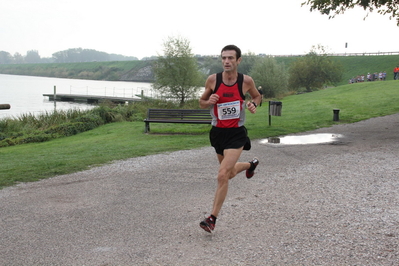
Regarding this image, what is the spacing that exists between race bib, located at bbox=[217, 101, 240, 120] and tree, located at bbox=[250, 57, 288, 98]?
46858mm

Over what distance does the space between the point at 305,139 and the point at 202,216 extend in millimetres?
7998

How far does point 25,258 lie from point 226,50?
10.2 feet

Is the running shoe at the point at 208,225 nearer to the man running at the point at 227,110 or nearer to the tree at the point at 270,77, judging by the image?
the man running at the point at 227,110

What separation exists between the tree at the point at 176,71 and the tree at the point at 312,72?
84.8 ft

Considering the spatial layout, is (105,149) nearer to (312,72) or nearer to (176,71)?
(176,71)

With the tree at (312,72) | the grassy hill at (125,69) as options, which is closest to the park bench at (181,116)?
the tree at (312,72)

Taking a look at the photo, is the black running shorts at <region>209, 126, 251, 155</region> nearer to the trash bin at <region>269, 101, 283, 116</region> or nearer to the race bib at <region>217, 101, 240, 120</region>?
the race bib at <region>217, 101, 240, 120</region>

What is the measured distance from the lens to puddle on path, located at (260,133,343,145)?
464 inches

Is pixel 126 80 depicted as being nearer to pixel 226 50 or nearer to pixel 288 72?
pixel 288 72

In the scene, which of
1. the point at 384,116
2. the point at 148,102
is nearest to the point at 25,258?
the point at 384,116

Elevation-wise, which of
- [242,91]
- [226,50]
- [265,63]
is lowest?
[242,91]

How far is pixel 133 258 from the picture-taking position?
395 cm

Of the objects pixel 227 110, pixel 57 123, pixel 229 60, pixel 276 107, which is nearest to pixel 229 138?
pixel 227 110

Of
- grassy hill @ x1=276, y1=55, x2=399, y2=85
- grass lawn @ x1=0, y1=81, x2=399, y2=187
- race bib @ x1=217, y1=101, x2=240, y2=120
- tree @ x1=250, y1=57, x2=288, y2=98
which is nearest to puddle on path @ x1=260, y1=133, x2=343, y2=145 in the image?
grass lawn @ x1=0, y1=81, x2=399, y2=187
